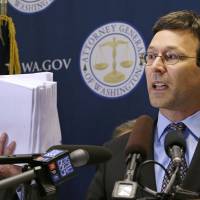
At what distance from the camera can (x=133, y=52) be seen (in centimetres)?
242

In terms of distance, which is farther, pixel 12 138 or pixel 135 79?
pixel 135 79

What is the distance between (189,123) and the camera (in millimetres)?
1722

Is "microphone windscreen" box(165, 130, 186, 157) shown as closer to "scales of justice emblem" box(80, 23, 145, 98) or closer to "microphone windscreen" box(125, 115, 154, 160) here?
"microphone windscreen" box(125, 115, 154, 160)

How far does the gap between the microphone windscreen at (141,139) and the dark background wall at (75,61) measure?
1070 mm

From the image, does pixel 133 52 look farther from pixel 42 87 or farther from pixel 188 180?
pixel 188 180

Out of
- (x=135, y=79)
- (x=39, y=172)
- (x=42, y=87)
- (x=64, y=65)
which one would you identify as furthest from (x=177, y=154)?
(x=64, y=65)

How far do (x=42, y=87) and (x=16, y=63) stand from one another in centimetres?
93

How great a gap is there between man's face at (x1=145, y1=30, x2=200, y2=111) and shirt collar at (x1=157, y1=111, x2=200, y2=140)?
0.13ft

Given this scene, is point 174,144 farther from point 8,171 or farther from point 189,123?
point 8,171

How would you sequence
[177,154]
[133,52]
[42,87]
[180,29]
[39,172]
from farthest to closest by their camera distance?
[133,52], [180,29], [42,87], [177,154], [39,172]

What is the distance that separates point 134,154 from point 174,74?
62 centimetres

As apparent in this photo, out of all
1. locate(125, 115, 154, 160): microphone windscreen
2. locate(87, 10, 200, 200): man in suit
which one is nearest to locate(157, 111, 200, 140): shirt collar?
locate(87, 10, 200, 200): man in suit

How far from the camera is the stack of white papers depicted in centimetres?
161

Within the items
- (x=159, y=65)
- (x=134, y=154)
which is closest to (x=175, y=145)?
(x=134, y=154)
